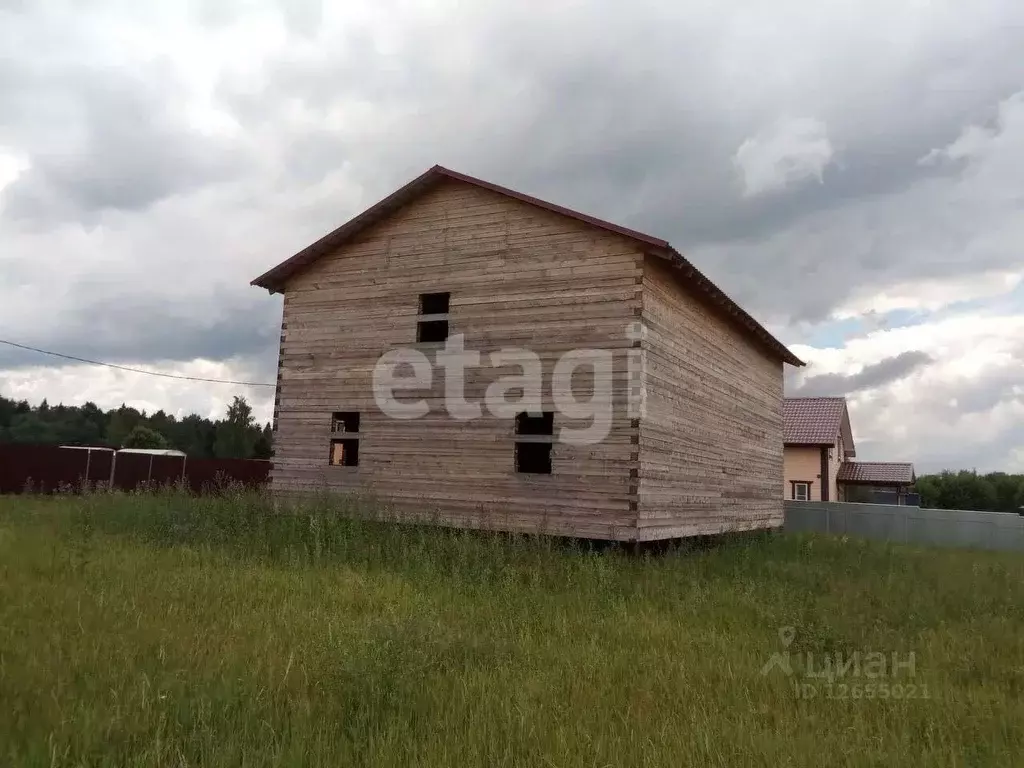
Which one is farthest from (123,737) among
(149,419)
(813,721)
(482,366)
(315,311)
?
(149,419)

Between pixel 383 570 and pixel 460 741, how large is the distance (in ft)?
21.3

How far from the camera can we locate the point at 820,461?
3659 cm

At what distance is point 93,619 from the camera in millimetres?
7258

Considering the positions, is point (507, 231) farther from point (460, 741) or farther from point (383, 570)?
point (460, 741)

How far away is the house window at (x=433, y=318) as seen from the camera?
15.8 meters

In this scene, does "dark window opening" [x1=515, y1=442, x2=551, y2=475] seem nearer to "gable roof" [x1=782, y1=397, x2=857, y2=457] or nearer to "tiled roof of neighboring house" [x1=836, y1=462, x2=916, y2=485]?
"gable roof" [x1=782, y1=397, x2=857, y2=457]

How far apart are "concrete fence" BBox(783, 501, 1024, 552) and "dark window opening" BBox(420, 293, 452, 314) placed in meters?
18.7

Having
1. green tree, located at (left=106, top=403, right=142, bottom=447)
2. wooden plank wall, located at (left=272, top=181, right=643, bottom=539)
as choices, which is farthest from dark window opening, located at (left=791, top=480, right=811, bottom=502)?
green tree, located at (left=106, top=403, right=142, bottom=447)

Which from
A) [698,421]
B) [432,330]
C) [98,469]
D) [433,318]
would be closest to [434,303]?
[432,330]

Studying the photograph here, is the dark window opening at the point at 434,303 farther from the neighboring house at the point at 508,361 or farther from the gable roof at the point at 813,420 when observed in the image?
the gable roof at the point at 813,420

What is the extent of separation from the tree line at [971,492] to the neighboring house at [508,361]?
47583 millimetres

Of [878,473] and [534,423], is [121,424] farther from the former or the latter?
[534,423]

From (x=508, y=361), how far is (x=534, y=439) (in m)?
1.75

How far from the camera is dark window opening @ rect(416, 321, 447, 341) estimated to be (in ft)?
52.9
